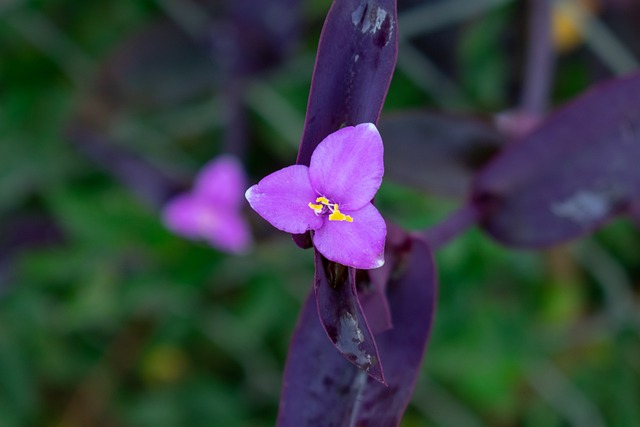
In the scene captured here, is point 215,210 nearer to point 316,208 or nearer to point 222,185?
point 222,185

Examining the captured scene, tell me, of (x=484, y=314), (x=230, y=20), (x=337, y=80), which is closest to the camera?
(x=337, y=80)

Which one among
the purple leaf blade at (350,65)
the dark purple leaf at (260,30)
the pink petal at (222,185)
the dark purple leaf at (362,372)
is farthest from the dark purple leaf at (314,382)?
the dark purple leaf at (260,30)

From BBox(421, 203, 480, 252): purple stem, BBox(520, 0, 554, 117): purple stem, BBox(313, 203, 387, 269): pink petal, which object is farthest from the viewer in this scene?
BBox(520, 0, 554, 117): purple stem

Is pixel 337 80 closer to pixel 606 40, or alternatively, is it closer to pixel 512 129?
pixel 512 129

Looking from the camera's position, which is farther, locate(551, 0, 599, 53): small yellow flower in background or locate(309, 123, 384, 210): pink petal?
locate(551, 0, 599, 53): small yellow flower in background

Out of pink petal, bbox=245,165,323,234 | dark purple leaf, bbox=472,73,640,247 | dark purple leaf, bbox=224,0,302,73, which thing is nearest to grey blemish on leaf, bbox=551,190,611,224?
dark purple leaf, bbox=472,73,640,247

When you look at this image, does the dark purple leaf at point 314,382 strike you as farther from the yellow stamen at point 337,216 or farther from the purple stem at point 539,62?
the purple stem at point 539,62

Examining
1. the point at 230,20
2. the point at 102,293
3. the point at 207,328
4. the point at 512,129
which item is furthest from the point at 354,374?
the point at 207,328

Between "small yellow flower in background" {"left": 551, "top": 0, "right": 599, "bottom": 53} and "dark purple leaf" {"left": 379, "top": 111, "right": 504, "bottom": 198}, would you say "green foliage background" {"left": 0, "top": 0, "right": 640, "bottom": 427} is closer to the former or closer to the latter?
"small yellow flower in background" {"left": 551, "top": 0, "right": 599, "bottom": 53}
